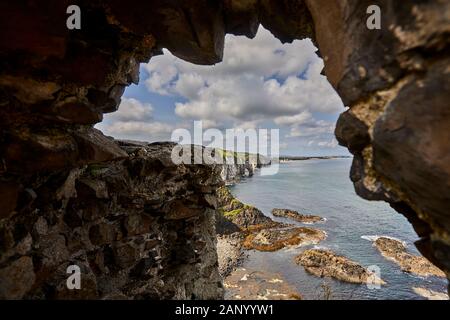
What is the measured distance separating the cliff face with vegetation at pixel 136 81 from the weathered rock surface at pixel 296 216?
155ft

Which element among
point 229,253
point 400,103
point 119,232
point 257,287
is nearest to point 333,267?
point 257,287

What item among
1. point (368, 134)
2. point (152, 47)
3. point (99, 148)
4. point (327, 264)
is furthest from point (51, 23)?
point (327, 264)

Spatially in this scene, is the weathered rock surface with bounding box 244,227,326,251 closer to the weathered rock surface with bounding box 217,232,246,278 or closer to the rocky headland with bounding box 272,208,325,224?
the weathered rock surface with bounding box 217,232,246,278

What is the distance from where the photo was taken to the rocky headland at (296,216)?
50.9 meters

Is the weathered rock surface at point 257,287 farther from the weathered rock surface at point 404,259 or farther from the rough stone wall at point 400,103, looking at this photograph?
the rough stone wall at point 400,103

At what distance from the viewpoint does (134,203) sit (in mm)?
8453

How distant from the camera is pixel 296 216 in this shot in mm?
52969

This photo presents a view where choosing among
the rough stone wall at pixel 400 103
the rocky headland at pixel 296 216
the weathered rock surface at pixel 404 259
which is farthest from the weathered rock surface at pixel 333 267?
the rough stone wall at pixel 400 103

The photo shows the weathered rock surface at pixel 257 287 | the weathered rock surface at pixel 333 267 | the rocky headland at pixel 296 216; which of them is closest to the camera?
the weathered rock surface at pixel 257 287

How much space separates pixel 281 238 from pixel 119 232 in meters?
35.6

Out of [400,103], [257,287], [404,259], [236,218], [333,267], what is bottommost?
[257,287]

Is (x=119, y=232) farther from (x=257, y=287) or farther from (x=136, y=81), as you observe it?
(x=257, y=287)

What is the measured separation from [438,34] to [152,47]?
524 cm

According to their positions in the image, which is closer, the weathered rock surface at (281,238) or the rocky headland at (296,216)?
the weathered rock surface at (281,238)
